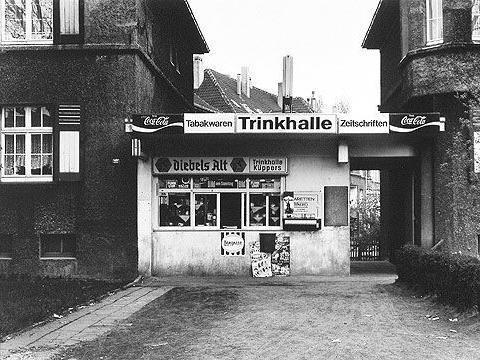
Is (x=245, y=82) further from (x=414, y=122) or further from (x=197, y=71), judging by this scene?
(x=414, y=122)

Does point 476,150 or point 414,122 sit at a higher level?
point 414,122

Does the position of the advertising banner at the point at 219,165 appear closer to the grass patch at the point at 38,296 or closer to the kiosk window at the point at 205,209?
the kiosk window at the point at 205,209

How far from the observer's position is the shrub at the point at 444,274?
1112 centimetres

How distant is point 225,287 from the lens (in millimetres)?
15516

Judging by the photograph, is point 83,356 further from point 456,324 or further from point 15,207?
point 15,207

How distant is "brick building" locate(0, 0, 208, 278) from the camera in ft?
56.2

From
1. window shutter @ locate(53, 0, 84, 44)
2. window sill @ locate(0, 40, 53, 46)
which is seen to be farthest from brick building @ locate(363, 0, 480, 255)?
window sill @ locate(0, 40, 53, 46)

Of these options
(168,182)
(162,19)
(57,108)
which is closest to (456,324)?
(168,182)

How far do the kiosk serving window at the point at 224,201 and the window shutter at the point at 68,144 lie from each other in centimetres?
220

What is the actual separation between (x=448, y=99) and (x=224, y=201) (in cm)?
623

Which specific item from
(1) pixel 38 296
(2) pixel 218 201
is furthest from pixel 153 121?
(1) pixel 38 296

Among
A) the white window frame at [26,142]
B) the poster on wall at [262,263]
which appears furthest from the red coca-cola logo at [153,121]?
the poster on wall at [262,263]

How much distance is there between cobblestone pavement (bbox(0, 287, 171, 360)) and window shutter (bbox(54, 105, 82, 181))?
14.4 ft

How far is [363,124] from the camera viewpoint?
16641 millimetres
